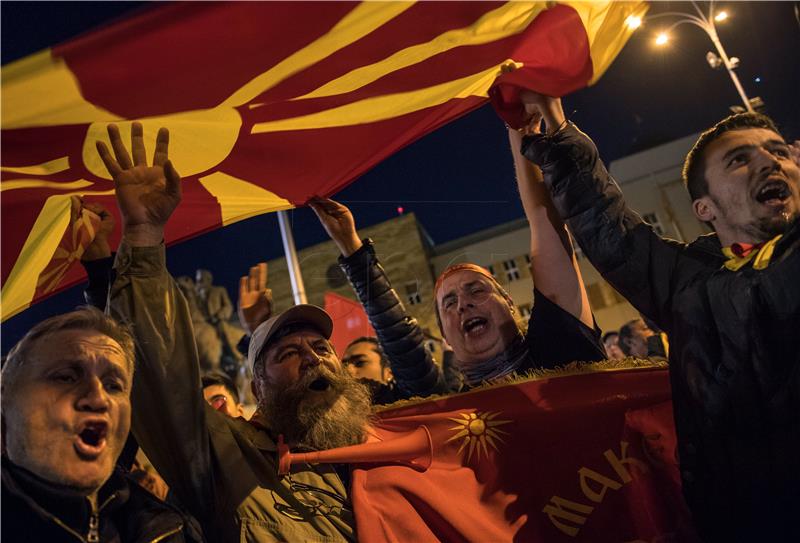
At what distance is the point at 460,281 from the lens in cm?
309

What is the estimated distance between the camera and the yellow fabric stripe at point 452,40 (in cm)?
277

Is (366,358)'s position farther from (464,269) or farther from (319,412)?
(319,412)

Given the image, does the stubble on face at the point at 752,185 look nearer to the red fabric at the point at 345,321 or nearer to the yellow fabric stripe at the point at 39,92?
the yellow fabric stripe at the point at 39,92

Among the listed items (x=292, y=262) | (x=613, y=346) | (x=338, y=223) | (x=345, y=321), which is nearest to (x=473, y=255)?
(x=338, y=223)

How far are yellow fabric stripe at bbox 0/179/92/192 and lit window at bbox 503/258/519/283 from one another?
224 cm

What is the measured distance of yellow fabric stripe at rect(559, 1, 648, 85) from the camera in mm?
2857

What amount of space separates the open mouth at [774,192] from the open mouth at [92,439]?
6.83ft

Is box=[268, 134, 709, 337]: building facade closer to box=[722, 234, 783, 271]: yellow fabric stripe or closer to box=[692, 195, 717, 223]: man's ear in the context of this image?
box=[692, 195, 717, 223]: man's ear

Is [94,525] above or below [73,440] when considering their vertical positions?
below

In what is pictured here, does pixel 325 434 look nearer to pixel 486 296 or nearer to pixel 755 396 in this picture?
pixel 486 296

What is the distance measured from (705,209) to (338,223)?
2.08 metres

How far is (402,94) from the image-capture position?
3.03 m

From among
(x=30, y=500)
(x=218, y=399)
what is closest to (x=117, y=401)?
(x=30, y=500)

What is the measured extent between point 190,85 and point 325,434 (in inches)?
61.6
